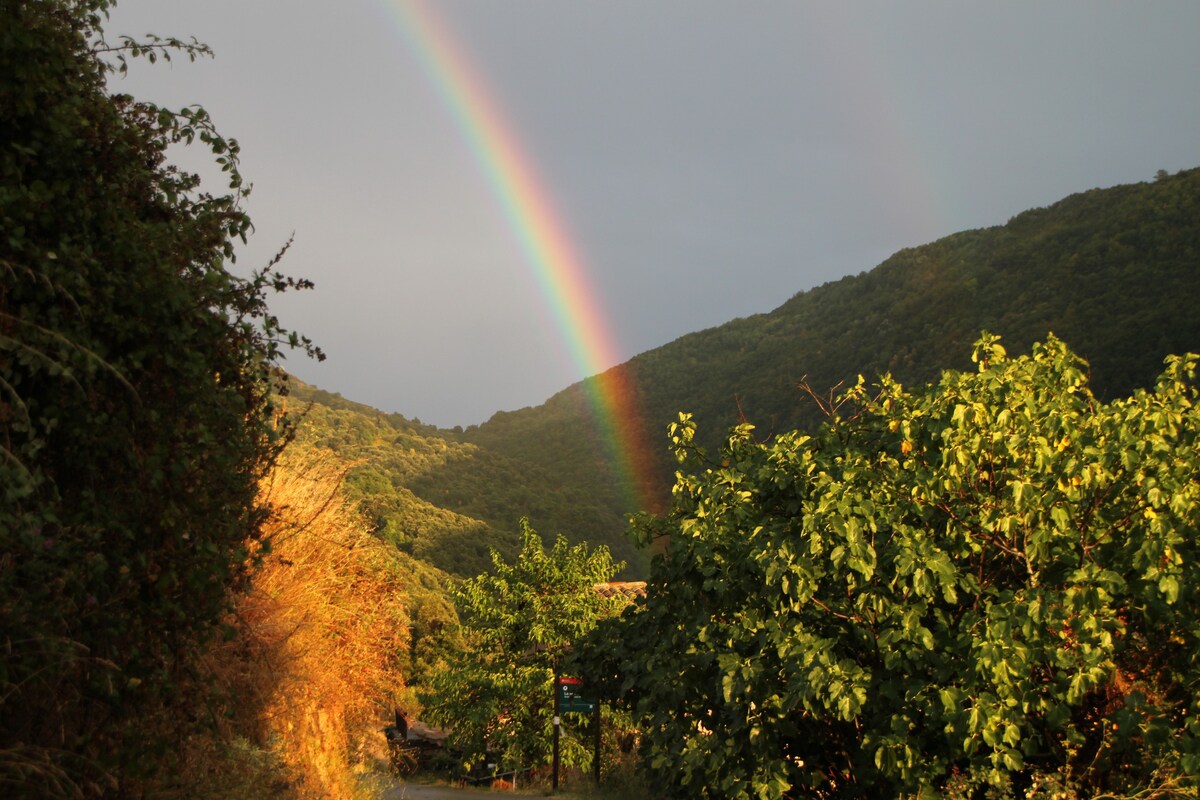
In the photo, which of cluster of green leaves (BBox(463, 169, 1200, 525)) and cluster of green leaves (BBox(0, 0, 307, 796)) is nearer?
cluster of green leaves (BBox(0, 0, 307, 796))

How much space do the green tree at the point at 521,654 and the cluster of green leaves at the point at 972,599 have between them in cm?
1619

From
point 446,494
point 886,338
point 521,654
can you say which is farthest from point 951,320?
point 446,494

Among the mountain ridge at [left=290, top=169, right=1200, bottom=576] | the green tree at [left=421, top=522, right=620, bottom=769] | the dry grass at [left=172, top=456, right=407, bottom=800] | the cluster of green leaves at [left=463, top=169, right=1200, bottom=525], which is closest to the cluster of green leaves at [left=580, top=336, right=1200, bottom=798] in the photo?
the dry grass at [left=172, top=456, right=407, bottom=800]

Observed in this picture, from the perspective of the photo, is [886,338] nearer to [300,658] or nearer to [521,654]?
[521,654]

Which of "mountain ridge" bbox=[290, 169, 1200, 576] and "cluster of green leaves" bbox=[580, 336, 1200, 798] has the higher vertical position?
"mountain ridge" bbox=[290, 169, 1200, 576]

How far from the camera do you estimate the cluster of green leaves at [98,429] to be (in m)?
4.68

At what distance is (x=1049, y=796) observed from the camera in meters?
8.35

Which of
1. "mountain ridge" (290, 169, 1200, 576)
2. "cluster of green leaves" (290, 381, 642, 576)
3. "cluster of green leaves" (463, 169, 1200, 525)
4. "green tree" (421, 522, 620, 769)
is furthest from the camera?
"cluster of green leaves" (290, 381, 642, 576)

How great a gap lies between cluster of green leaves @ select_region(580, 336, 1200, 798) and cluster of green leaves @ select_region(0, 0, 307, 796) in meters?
5.11

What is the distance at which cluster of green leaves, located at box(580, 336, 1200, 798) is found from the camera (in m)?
8.00

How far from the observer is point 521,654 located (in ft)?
95.2

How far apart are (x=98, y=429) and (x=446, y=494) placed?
189 ft

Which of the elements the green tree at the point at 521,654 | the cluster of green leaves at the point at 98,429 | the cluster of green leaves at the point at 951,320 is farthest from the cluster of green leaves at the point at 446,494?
the cluster of green leaves at the point at 98,429

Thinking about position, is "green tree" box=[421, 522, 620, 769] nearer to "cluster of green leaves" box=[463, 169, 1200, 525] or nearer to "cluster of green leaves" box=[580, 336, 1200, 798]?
"cluster of green leaves" box=[463, 169, 1200, 525]
